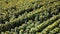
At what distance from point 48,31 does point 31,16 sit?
0.57 m

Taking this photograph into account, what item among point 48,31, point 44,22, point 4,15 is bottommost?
point 48,31

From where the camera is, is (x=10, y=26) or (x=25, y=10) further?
(x=25, y=10)

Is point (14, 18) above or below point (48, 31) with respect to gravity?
above

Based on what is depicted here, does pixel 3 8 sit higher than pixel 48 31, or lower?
higher

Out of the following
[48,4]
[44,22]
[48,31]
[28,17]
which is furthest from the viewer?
[48,4]

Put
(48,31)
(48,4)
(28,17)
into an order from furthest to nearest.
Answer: (48,4) → (28,17) → (48,31)

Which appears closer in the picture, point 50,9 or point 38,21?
point 38,21

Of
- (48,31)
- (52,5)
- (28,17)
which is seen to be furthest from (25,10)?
→ (48,31)

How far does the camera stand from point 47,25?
3.34m

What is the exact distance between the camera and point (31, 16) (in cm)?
364

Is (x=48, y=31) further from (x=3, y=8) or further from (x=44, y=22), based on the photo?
(x=3, y=8)

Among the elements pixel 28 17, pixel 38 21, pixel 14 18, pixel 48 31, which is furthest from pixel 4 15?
pixel 48 31

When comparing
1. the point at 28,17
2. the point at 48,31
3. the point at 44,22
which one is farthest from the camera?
the point at 28,17

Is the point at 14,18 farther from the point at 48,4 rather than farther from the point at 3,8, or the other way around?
the point at 48,4
